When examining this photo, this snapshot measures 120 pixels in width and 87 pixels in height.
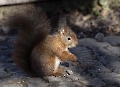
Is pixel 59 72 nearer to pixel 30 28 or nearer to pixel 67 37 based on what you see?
pixel 67 37

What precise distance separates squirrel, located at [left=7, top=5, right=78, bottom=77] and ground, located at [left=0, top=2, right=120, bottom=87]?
0.58ft

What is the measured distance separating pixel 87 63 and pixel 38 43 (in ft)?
3.02

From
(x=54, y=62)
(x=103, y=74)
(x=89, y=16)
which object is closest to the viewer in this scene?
(x=54, y=62)

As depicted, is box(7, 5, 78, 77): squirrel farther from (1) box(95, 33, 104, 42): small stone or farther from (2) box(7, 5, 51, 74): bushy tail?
(1) box(95, 33, 104, 42): small stone

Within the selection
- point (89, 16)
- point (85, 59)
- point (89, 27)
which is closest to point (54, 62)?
point (85, 59)

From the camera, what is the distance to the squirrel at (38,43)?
408 cm

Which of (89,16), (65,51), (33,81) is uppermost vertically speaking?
(89,16)

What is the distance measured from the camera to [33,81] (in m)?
4.24

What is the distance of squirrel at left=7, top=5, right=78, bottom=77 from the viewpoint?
13.4 ft

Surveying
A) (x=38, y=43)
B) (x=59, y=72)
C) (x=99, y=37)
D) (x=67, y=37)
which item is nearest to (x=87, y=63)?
(x=59, y=72)

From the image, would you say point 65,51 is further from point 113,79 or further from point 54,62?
point 113,79

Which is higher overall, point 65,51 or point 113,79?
point 65,51

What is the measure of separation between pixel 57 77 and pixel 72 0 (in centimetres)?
355

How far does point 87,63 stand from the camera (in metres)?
4.87
